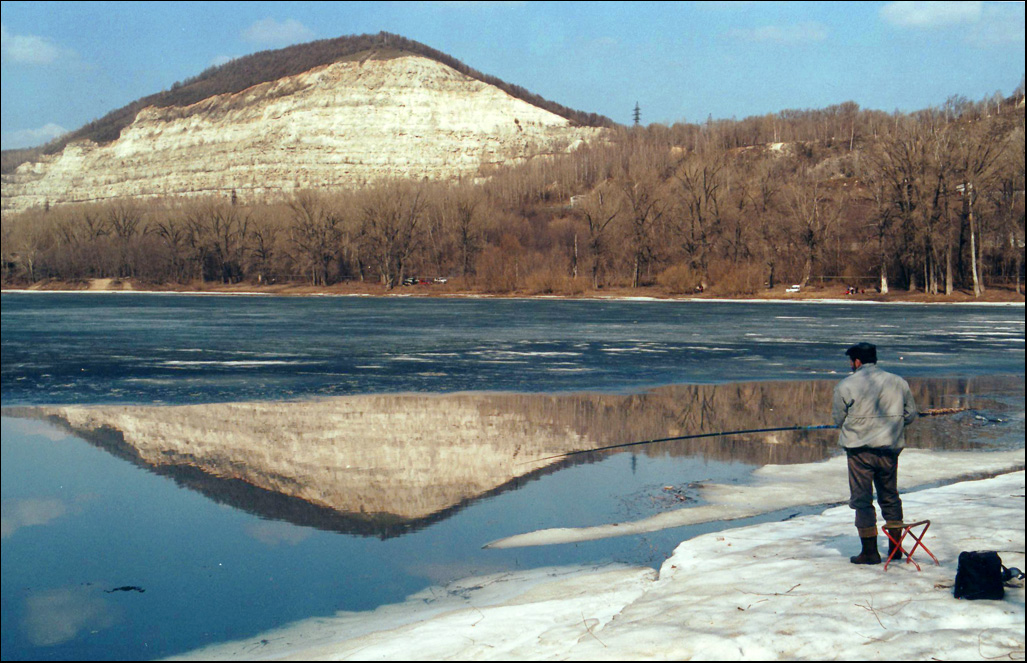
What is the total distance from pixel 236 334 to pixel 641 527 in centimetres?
2861

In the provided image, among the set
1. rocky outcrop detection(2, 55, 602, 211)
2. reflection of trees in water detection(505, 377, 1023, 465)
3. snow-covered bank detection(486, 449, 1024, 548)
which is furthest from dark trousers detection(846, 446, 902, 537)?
rocky outcrop detection(2, 55, 602, 211)

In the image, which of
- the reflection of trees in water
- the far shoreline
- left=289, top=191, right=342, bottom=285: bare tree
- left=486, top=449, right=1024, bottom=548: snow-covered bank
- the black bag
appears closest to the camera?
the black bag

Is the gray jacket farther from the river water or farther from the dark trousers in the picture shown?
the river water

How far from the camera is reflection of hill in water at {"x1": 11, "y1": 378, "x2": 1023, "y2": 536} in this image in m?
10.3

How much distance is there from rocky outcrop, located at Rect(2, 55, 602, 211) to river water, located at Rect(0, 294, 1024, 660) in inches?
5684

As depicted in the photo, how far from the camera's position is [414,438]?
13.5m

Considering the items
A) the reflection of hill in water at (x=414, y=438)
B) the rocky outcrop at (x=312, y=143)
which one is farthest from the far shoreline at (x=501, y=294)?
the rocky outcrop at (x=312, y=143)

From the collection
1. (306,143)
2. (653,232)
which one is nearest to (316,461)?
(653,232)

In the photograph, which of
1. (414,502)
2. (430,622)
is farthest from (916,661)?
(414,502)

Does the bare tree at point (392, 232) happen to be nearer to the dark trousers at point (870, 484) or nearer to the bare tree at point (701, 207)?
the bare tree at point (701, 207)

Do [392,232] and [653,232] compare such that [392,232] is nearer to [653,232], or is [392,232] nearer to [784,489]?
[653,232]

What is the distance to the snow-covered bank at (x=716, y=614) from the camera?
5.48m

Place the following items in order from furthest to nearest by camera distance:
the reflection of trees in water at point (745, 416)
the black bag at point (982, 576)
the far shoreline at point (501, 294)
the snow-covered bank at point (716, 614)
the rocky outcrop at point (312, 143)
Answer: the rocky outcrop at point (312, 143)
the far shoreline at point (501, 294)
the reflection of trees in water at point (745, 416)
the black bag at point (982, 576)
the snow-covered bank at point (716, 614)

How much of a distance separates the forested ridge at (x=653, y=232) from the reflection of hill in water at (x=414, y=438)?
179ft
